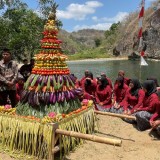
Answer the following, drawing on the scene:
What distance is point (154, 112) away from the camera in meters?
6.54

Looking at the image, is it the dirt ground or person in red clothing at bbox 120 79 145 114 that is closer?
the dirt ground

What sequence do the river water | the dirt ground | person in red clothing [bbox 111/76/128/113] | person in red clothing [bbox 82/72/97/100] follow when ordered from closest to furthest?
1. the dirt ground
2. person in red clothing [bbox 111/76/128/113]
3. person in red clothing [bbox 82/72/97/100]
4. the river water

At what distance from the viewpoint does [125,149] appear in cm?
557

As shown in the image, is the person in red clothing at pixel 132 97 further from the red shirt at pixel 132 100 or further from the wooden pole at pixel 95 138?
the wooden pole at pixel 95 138

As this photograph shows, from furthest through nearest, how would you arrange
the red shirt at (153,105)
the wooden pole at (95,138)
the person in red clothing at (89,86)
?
the person in red clothing at (89,86) < the red shirt at (153,105) < the wooden pole at (95,138)

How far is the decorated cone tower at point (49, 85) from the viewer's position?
5504 millimetres

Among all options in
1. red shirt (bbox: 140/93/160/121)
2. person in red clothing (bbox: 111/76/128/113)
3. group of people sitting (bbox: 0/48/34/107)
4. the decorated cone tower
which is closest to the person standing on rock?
group of people sitting (bbox: 0/48/34/107)

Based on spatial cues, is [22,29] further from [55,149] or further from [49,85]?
[55,149]

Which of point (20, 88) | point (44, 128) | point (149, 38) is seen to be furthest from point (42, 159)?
point (149, 38)

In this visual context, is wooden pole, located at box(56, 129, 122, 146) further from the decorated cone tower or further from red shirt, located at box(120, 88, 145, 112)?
red shirt, located at box(120, 88, 145, 112)

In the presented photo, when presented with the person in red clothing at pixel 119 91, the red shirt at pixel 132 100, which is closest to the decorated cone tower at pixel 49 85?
the red shirt at pixel 132 100

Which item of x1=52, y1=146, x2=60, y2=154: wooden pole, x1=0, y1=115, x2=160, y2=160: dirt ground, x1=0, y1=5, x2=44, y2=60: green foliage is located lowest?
x1=0, y1=115, x2=160, y2=160: dirt ground

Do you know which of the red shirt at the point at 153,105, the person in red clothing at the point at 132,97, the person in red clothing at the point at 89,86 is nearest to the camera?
the red shirt at the point at 153,105

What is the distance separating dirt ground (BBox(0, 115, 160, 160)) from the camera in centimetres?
526
